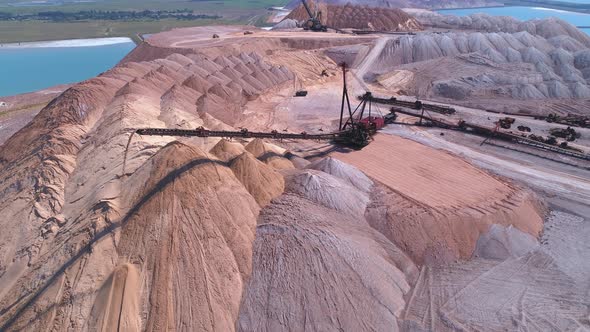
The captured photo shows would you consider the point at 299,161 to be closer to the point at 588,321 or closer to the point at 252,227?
the point at 252,227

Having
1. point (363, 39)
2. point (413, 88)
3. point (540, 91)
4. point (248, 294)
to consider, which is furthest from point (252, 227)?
point (363, 39)

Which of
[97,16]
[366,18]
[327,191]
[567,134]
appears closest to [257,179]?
[327,191]

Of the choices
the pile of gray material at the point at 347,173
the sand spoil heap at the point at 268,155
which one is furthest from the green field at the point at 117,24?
the pile of gray material at the point at 347,173

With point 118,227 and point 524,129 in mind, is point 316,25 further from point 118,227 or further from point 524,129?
point 118,227

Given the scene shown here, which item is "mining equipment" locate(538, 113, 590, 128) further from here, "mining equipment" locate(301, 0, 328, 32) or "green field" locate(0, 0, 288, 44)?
"green field" locate(0, 0, 288, 44)

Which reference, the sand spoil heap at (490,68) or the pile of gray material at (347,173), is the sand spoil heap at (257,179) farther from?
the sand spoil heap at (490,68)
